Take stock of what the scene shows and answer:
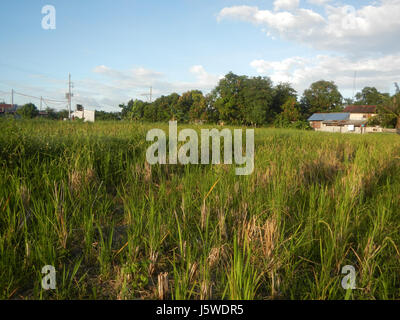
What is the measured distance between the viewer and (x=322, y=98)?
5200cm

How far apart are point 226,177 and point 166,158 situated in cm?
131

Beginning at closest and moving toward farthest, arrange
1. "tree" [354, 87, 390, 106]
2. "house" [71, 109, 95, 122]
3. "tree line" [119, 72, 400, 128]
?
"house" [71, 109, 95, 122] → "tree line" [119, 72, 400, 128] → "tree" [354, 87, 390, 106]

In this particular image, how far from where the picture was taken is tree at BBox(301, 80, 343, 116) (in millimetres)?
51122

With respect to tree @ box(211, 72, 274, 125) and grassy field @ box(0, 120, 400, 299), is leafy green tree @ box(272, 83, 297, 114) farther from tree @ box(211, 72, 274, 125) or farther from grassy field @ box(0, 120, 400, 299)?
grassy field @ box(0, 120, 400, 299)

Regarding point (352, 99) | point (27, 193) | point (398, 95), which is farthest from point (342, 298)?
point (352, 99)

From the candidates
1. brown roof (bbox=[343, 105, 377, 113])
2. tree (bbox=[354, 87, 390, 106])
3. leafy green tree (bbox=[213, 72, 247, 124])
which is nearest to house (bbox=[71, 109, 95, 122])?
leafy green tree (bbox=[213, 72, 247, 124])

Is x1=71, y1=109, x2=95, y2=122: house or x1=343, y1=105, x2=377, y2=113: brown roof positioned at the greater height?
x1=343, y1=105, x2=377, y2=113: brown roof

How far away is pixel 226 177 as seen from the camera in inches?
117

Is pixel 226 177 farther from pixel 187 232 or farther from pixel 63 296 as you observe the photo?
pixel 63 296

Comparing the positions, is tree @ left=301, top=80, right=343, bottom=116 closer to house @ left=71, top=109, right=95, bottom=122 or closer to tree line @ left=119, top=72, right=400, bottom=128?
tree line @ left=119, top=72, right=400, bottom=128
